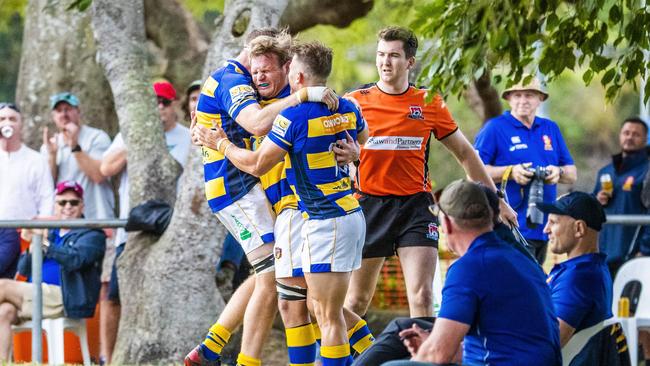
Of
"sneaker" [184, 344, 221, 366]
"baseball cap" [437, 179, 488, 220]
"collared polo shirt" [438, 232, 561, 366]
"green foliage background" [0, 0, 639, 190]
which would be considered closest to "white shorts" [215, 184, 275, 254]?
"sneaker" [184, 344, 221, 366]

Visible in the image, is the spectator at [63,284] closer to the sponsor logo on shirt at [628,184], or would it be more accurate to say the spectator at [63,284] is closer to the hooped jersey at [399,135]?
the hooped jersey at [399,135]

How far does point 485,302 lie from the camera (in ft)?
19.6

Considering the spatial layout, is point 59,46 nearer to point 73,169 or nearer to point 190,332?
point 73,169

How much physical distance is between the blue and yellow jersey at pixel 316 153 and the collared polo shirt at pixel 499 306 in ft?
5.33

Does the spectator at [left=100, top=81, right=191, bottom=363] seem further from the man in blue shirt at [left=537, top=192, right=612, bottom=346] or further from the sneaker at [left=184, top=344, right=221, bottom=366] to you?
the man in blue shirt at [left=537, top=192, right=612, bottom=346]

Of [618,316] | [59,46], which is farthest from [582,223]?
[59,46]

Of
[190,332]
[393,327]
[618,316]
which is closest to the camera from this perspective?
[393,327]

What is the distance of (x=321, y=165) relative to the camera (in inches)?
299

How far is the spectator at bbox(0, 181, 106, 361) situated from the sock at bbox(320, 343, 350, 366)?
4001 millimetres

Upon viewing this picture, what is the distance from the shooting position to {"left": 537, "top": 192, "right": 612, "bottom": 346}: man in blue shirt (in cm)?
726

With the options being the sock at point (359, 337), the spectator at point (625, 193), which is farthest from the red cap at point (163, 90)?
the sock at point (359, 337)

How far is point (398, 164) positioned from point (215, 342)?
1724mm

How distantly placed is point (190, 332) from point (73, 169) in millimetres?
2183

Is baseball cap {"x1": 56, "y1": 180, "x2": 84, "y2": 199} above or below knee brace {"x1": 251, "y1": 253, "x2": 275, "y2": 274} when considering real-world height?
above
